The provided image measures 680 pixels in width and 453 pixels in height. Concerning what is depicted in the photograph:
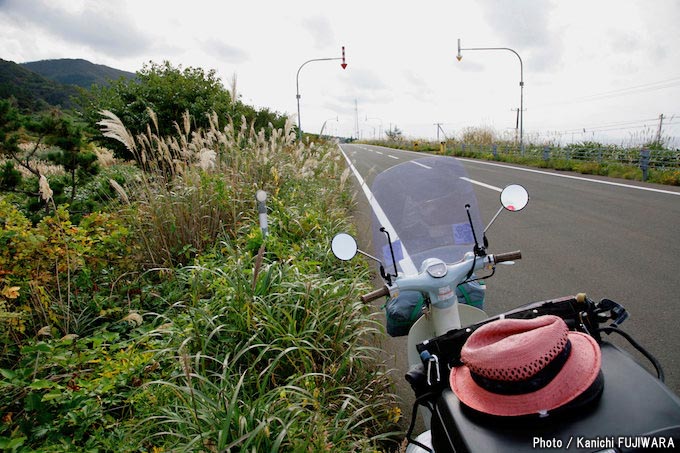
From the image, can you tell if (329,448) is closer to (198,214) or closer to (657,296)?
(198,214)

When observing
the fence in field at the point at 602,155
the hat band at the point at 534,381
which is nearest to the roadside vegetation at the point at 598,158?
the fence in field at the point at 602,155

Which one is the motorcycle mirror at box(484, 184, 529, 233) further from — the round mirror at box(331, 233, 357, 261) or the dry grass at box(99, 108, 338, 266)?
the dry grass at box(99, 108, 338, 266)

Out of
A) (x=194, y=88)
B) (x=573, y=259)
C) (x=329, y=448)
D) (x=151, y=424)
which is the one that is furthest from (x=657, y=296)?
(x=194, y=88)

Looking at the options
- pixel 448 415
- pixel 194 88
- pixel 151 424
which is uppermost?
pixel 194 88

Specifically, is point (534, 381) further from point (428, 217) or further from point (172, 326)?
point (172, 326)

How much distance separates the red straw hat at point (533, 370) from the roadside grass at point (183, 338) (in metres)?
0.99

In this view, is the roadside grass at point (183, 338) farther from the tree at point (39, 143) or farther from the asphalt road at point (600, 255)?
the asphalt road at point (600, 255)

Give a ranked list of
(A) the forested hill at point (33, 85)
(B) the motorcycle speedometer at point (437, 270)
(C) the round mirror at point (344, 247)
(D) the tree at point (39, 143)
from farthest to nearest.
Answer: (A) the forested hill at point (33, 85), (D) the tree at point (39, 143), (C) the round mirror at point (344, 247), (B) the motorcycle speedometer at point (437, 270)

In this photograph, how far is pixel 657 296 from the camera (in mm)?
3680

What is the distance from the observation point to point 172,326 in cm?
265

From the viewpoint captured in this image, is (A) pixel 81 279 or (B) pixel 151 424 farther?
(A) pixel 81 279

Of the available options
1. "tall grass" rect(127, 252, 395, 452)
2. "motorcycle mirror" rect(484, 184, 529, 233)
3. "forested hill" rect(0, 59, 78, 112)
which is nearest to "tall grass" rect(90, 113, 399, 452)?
"tall grass" rect(127, 252, 395, 452)

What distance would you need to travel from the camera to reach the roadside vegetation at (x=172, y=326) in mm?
1879

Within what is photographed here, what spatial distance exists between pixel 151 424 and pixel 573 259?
15.4 ft
